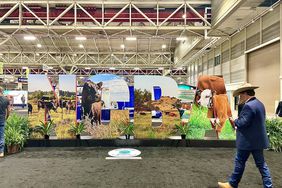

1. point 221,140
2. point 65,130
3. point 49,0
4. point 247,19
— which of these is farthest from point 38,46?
point 221,140

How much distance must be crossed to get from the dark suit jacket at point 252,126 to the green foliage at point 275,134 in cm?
391

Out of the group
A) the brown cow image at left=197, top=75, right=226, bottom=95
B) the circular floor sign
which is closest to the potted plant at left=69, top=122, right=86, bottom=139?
the circular floor sign

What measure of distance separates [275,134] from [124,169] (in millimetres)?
4250

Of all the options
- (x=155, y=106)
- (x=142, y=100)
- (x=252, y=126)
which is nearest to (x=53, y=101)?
→ (x=142, y=100)

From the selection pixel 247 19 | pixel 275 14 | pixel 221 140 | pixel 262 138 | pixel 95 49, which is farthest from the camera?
pixel 95 49

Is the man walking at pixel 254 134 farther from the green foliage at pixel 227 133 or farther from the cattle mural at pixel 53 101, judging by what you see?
the cattle mural at pixel 53 101

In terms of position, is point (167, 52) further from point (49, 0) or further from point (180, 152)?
point (180, 152)

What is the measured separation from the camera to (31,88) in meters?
8.01

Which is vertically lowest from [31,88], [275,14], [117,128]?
[117,128]

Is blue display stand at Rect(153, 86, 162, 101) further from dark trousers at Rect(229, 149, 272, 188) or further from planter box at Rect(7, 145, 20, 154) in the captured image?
dark trousers at Rect(229, 149, 272, 188)

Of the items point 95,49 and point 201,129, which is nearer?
point 201,129

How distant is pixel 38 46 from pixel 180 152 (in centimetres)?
1513

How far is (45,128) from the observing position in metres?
7.77

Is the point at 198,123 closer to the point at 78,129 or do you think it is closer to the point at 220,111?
the point at 220,111
